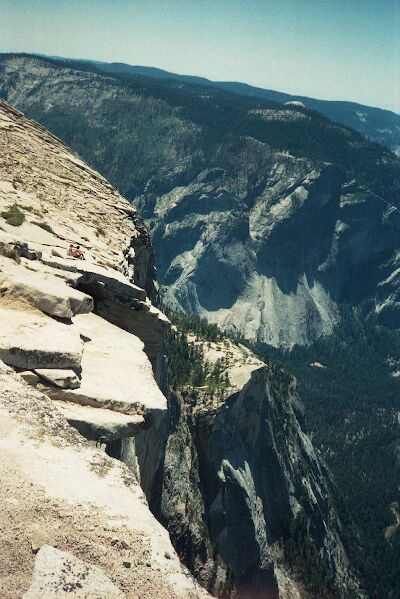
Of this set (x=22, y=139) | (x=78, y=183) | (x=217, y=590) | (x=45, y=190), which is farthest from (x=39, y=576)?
(x=217, y=590)

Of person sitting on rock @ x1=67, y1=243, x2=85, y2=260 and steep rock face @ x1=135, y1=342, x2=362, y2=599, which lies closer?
person sitting on rock @ x1=67, y1=243, x2=85, y2=260

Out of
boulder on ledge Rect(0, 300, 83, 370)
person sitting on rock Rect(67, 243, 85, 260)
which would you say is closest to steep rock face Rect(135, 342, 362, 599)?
person sitting on rock Rect(67, 243, 85, 260)

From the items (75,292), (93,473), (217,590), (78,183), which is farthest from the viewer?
(217,590)

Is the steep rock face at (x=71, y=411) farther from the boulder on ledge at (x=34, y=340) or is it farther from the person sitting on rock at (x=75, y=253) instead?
the person sitting on rock at (x=75, y=253)

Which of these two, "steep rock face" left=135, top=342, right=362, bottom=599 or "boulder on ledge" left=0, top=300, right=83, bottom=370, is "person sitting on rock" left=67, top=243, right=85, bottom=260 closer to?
"boulder on ledge" left=0, top=300, right=83, bottom=370

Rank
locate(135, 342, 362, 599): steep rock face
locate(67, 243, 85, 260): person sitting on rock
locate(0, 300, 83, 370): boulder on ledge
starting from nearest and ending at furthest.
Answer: locate(0, 300, 83, 370): boulder on ledge → locate(67, 243, 85, 260): person sitting on rock → locate(135, 342, 362, 599): steep rock face

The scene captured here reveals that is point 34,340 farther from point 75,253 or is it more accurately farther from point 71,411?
point 75,253

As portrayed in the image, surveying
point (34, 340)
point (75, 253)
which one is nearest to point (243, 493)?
point (75, 253)

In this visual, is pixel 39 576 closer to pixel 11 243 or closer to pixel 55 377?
pixel 55 377

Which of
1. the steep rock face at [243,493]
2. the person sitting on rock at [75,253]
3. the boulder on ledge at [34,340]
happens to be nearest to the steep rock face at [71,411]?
the boulder on ledge at [34,340]
